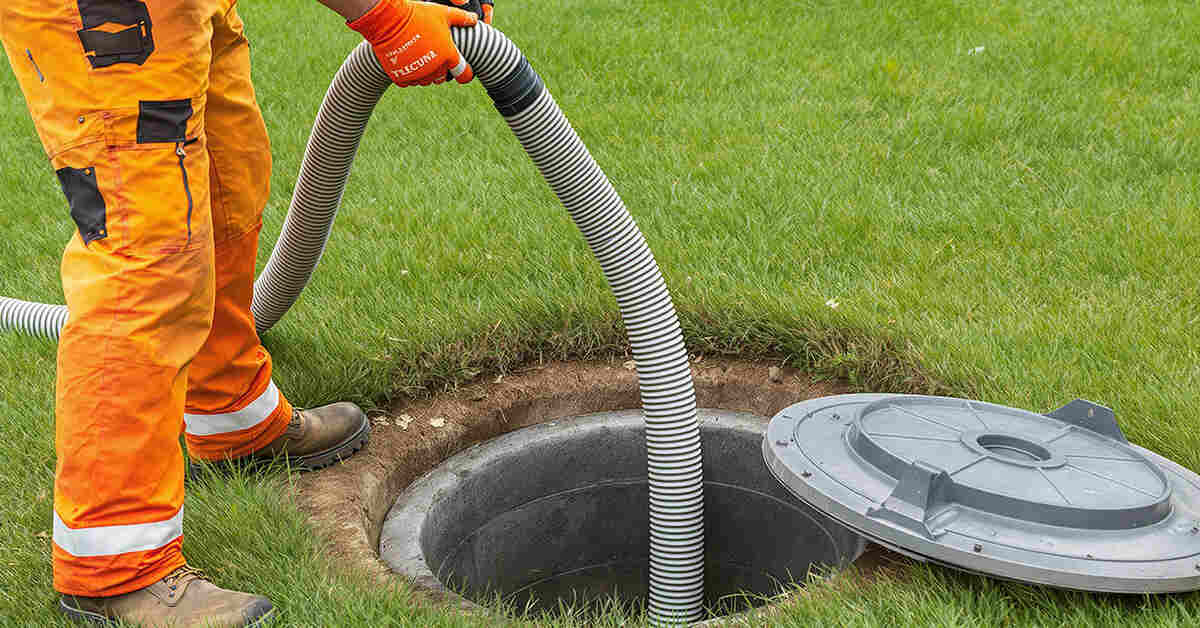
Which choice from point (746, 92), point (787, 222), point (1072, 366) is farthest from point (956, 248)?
point (746, 92)

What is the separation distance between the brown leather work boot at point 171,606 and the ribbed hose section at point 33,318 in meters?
1.38

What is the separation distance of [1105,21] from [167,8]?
5086 mm

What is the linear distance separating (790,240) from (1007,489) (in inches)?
63.8

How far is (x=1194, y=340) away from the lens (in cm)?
275

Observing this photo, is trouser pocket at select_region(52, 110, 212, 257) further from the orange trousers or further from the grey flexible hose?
the grey flexible hose

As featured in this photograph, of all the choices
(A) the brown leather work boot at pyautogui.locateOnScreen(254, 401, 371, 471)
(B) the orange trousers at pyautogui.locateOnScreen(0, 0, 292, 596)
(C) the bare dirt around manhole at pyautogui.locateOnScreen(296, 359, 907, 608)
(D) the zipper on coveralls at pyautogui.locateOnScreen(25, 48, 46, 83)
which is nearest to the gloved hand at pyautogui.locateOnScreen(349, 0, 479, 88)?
(B) the orange trousers at pyautogui.locateOnScreen(0, 0, 292, 596)

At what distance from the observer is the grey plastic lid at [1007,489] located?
1.86 metres

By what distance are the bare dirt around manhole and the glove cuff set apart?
110 cm

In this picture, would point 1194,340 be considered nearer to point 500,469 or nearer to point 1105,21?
point 500,469

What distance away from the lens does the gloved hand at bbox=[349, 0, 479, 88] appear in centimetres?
201

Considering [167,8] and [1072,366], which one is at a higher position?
[167,8]

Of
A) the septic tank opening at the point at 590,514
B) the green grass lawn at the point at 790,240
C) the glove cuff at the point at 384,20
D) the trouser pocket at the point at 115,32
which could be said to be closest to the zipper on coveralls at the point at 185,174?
the trouser pocket at the point at 115,32

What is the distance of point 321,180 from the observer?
2.69 metres

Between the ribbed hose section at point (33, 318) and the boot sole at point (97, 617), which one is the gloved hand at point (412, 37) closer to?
the boot sole at point (97, 617)
